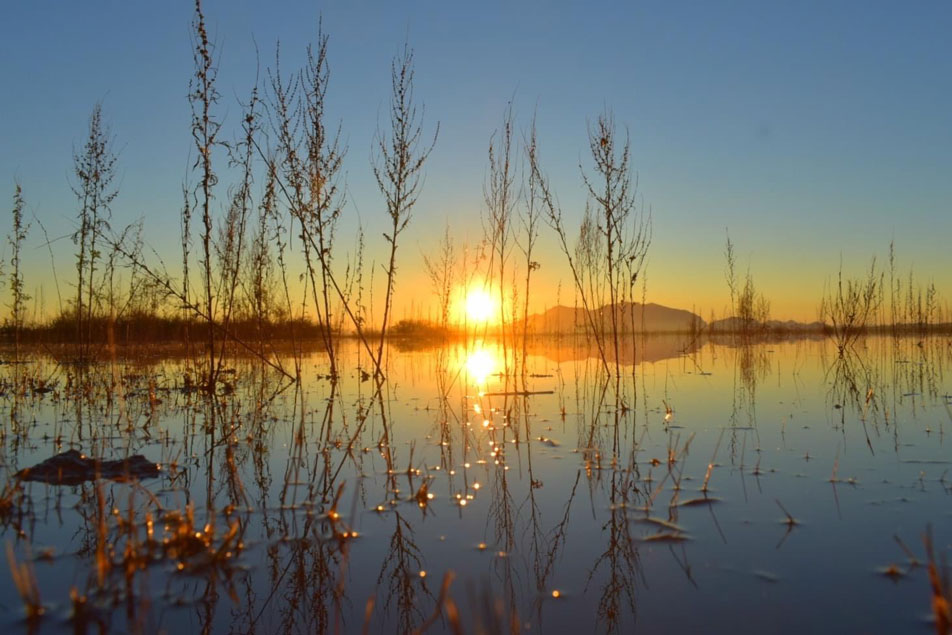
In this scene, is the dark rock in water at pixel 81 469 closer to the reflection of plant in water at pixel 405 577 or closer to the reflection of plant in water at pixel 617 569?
the reflection of plant in water at pixel 405 577

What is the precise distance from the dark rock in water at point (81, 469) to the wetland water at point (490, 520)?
0.06 meters

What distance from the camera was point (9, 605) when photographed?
154 centimetres

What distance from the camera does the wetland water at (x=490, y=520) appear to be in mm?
1501

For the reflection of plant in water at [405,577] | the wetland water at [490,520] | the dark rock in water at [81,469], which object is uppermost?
the dark rock in water at [81,469]

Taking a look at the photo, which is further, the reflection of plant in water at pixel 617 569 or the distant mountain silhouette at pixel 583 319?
the distant mountain silhouette at pixel 583 319

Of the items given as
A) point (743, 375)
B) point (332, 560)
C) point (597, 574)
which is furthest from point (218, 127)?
point (743, 375)

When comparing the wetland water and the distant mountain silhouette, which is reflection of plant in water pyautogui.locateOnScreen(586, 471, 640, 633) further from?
the distant mountain silhouette

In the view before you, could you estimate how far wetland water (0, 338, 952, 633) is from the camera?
4.92 ft

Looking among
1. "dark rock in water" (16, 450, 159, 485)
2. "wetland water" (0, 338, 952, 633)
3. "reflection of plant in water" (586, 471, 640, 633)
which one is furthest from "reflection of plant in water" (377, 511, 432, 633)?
"dark rock in water" (16, 450, 159, 485)

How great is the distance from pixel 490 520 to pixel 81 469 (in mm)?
1953

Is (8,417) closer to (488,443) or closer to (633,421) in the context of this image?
(488,443)

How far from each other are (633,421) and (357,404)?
2368 mm

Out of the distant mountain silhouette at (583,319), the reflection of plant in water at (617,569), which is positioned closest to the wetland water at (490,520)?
the reflection of plant in water at (617,569)

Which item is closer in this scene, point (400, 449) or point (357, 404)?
point (400, 449)
